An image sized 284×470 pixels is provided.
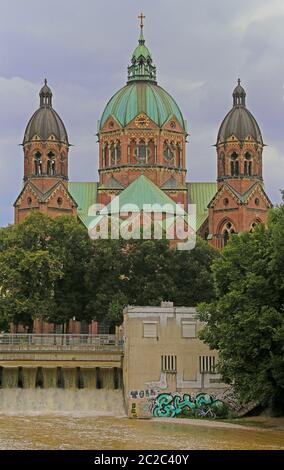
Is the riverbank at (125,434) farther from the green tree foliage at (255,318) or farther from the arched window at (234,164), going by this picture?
the arched window at (234,164)

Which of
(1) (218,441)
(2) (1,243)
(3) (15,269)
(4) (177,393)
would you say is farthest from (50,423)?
(2) (1,243)

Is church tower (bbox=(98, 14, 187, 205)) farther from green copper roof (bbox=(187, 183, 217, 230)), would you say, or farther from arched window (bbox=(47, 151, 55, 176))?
arched window (bbox=(47, 151, 55, 176))

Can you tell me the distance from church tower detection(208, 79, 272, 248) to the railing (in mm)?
44236

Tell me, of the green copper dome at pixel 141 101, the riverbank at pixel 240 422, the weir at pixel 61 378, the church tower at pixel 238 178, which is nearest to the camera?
the riverbank at pixel 240 422

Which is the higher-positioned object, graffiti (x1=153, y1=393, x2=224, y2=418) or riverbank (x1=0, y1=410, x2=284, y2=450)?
graffiti (x1=153, y1=393, x2=224, y2=418)

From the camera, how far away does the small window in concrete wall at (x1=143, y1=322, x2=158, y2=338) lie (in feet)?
222

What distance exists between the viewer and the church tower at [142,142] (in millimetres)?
126875

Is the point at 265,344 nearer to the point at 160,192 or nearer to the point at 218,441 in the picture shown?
the point at 218,441

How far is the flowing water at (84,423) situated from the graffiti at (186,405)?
2.02m

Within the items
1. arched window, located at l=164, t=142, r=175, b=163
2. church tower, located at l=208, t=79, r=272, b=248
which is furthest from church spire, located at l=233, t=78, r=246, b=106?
arched window, located at l=164, t=142, r=175, b=163

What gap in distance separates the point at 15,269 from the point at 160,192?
3641 centimetres

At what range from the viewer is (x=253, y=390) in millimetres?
58219

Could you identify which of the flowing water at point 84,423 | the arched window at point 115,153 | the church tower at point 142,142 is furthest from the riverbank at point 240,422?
the arched window at point 115,153
